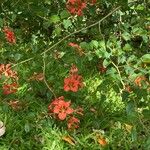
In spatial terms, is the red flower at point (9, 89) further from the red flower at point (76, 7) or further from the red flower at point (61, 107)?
the red flower at point (76, 7)

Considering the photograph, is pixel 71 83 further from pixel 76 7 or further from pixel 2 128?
pixel 2 128

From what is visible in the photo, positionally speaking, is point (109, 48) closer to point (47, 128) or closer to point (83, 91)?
point (47, 128)

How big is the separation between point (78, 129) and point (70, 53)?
94 centimetres

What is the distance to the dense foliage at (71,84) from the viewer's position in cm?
269

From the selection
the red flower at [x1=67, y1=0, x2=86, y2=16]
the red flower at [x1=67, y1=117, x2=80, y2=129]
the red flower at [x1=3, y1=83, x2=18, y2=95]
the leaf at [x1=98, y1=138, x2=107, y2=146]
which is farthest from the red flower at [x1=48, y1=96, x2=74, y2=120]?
the red flower at [x1=67, y1=0, x2=86, y2=16]

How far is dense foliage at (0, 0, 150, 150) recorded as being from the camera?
2691mm

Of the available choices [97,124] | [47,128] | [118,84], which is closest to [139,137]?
[97,124]

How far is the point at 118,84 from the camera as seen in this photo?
2.39 meters

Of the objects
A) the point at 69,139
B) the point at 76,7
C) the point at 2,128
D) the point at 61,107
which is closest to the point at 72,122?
the point at 69,139

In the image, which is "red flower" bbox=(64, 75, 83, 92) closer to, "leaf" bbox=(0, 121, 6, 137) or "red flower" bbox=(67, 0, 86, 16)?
"red flower" bbox=(67, 0, 86, 16)

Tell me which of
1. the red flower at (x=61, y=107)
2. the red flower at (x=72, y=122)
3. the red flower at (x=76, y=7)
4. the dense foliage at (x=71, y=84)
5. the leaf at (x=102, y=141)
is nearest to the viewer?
the dense foliage at (x=71, y=84)

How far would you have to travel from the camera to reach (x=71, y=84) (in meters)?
3.06

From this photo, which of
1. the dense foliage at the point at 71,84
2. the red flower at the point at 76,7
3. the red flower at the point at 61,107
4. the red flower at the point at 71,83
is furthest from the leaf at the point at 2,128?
the red flower at the point at 76,7

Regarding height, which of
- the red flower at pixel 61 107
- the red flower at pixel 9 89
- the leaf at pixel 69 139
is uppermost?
the red flower at pixel 9 89
